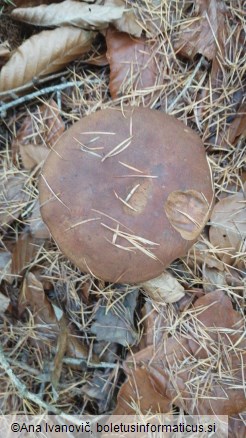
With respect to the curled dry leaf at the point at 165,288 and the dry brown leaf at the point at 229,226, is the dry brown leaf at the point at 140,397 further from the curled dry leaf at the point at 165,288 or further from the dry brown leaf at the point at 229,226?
the dry brown leaf at the point at 229,226

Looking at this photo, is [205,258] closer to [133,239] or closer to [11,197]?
[133,239]

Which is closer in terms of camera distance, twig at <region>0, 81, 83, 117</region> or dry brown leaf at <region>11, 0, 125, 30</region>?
dry brown leaf at <region>11, 0, 125, 30</region>

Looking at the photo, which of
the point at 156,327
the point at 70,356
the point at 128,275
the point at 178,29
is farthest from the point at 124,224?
the point at 178,29

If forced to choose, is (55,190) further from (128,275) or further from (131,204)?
(128,275)

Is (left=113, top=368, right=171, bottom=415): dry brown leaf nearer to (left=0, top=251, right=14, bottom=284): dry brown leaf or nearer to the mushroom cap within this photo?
the mushroom cap

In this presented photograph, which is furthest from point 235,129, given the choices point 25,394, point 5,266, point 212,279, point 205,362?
point 25,394

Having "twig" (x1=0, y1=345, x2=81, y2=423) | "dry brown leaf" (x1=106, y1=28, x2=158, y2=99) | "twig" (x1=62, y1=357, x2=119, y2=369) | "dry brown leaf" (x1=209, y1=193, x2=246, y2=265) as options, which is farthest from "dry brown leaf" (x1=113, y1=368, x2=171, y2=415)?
"dry brown leaf" (x1=106, y1=28, x2=158, y2=99)
